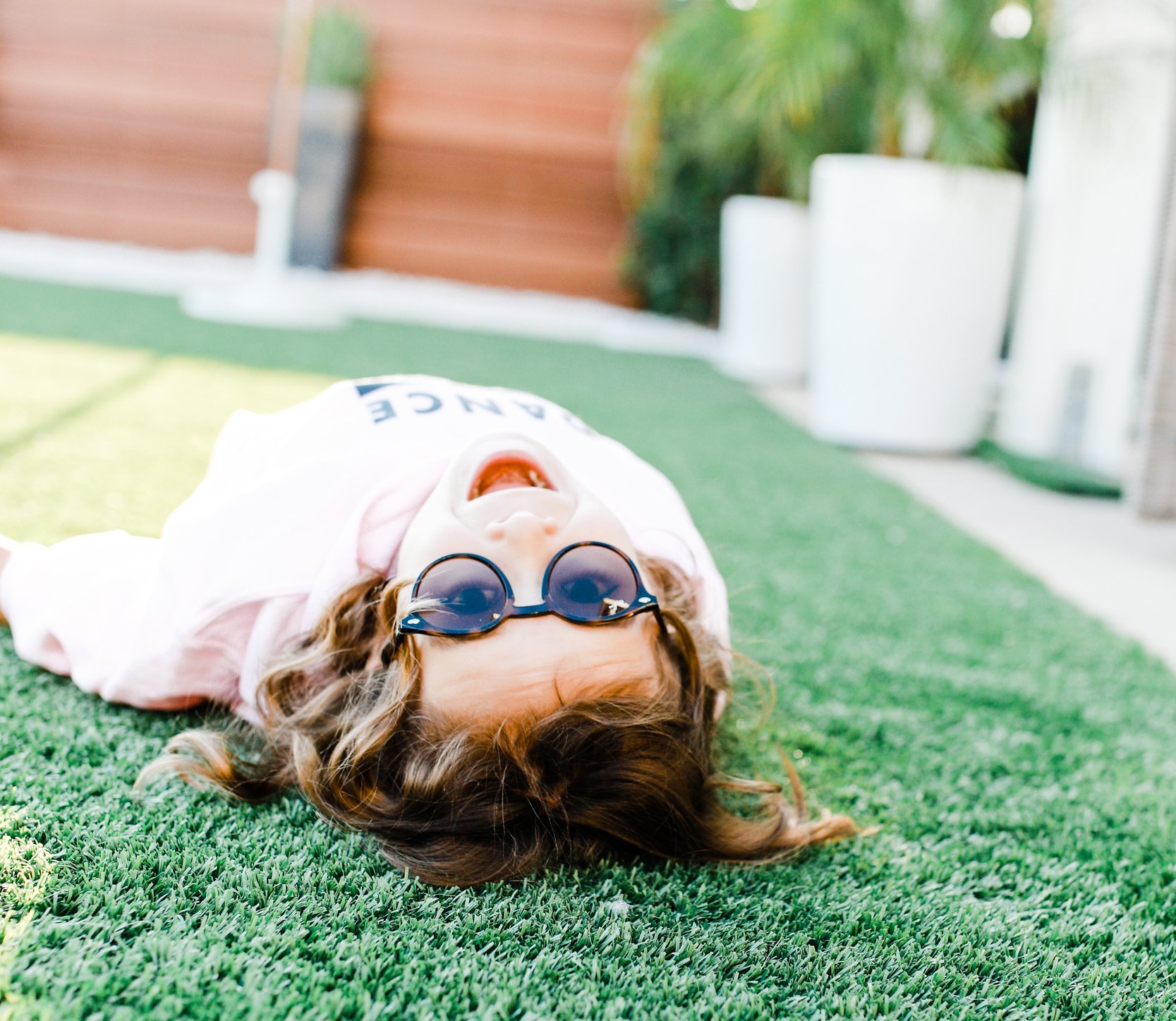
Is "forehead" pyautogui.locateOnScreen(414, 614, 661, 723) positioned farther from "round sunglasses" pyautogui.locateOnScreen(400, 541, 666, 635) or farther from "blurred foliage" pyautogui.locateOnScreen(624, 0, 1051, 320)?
"blurred foliage" pyautogui.locateOnScreen(624, 0, 1051, 320)

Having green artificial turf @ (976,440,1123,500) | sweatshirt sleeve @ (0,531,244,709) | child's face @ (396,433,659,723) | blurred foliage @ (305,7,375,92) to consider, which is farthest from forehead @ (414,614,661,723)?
blurred foliage @ (305,7,375,92)

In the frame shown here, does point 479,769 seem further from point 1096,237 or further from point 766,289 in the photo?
point 766,289

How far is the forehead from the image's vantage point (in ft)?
3.69

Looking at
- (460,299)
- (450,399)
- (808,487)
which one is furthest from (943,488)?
(460,299)

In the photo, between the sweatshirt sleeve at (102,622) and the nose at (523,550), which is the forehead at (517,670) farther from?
the sweatshirt sleeve at (102,622)

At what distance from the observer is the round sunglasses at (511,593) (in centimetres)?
113

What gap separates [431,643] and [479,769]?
0.46 ft

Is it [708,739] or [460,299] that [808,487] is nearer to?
[708,739]

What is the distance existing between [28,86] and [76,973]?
869cm

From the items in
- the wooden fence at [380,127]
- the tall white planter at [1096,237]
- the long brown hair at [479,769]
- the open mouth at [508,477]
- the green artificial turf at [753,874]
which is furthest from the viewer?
the wooden fence at [380,127]

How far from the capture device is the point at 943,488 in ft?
12.2

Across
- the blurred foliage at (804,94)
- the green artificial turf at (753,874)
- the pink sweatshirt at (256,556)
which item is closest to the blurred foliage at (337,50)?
the blurred foliage at (804,94)

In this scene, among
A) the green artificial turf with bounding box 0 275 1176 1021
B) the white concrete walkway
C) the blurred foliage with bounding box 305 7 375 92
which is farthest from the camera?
the blurred foliage with bounding box 305 7 375 92

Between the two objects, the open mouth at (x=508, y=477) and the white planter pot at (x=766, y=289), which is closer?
the open mouth at (x=508, y=477)
